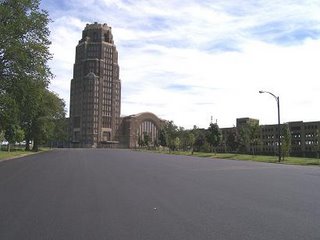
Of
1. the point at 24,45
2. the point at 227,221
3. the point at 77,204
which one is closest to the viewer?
the point at 227,221

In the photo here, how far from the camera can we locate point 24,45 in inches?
1683

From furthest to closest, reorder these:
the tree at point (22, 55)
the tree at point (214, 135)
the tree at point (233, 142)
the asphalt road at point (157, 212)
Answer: the tree at point (233, 142)
the tree at point (214, 135)
the tree at point (22, 55)
the asphalt road at point (157, 212)

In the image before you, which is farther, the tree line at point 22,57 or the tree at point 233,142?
the tree at point 233,142

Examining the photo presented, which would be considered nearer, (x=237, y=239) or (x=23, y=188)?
(x=237, y=239)

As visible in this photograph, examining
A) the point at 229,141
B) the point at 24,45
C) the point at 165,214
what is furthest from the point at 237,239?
the point at 229,141

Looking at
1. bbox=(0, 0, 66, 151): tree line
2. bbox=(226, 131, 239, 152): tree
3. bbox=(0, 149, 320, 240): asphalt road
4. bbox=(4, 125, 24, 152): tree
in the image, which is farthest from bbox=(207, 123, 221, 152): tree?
bbox=(0, 149, 320, 240): asphalt road

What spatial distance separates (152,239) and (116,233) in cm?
84

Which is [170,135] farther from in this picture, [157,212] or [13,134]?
[157,212]

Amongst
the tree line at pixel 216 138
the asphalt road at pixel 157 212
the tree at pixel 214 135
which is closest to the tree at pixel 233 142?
the tree line at pixel 216 138

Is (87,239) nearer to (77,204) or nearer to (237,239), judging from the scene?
(237,239)

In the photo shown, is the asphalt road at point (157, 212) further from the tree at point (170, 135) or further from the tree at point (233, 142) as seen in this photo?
the tree at point (170, 135)

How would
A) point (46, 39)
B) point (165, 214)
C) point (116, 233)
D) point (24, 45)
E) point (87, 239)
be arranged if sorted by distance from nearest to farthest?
point (87, 239) < point (116, 233) < point (165, 214) < point (24, 45) < point (46, 39)

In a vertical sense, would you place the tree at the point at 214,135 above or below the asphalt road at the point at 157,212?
above

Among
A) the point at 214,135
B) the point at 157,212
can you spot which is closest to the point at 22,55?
the point at 157,212
